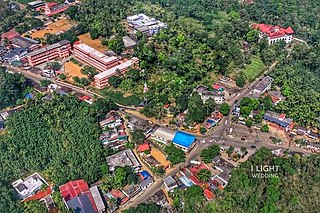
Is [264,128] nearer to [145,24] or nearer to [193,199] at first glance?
[193,199]

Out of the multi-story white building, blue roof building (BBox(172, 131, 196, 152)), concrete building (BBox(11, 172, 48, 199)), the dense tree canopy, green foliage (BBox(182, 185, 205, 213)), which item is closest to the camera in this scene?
green foliage (BBox(182, 185, 205, 213))

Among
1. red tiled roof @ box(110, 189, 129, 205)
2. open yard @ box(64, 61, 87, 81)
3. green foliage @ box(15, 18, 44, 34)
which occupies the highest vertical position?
red tiled roof @ box(110, 189, 129, 205)

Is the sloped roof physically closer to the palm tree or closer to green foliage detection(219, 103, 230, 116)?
the palm tree

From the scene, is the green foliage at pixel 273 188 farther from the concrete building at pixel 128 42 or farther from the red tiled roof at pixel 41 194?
the concrete building at pixel 128 42

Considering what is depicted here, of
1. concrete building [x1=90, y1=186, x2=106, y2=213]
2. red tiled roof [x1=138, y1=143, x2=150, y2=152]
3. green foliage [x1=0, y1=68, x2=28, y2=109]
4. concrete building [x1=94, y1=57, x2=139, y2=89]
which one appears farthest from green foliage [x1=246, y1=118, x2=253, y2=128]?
green foliage [x1=0, y1=68, x2=28, y2=109]

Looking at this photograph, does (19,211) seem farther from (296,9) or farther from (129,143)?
(296,9)

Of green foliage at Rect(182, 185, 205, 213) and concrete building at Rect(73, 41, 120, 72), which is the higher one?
green foliage at Rect(182, 185, 205, 213)

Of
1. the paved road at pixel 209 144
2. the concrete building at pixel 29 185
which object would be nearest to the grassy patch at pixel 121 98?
the paved road at pixel 209 144
